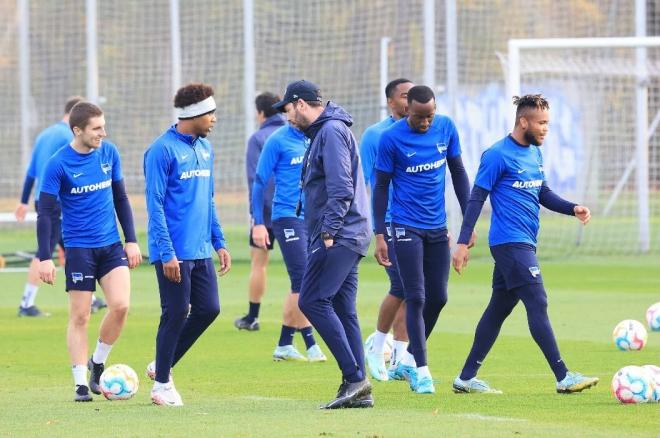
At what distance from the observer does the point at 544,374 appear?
1084 cm

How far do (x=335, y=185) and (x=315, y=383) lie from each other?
2.22 m

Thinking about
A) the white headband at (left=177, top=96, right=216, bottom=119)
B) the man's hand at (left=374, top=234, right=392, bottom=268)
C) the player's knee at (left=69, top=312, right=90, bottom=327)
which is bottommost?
the player's knee at (left=69, top=312, right=90, bottom=327)

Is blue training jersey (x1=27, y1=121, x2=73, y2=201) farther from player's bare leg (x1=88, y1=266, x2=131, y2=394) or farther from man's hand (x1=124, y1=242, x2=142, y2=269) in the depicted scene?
man's hand (x1=124, y1=242, x2=142, y2=269)

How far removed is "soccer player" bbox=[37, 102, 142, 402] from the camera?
32.9 ft

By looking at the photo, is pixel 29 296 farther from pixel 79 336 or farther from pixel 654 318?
pixel 654 318

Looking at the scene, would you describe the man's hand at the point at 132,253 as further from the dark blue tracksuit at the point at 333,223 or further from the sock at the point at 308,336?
the sock at the point at 308,336

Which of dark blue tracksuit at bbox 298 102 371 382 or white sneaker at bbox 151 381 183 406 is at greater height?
A: dark blue tracksuit at bbox 298 102 371 382

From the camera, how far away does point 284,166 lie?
1259 cm

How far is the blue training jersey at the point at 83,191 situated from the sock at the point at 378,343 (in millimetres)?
2194

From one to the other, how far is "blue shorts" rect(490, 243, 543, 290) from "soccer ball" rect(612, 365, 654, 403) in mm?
950

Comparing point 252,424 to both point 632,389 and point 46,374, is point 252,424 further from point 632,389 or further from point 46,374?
point 46,374

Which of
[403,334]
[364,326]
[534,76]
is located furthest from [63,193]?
[534,76]

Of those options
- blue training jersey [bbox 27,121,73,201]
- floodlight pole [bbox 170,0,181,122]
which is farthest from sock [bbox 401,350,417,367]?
floodlight pole [bbox 170,0,181,122]

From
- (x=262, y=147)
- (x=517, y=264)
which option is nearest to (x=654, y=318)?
(x=262, y=147)
